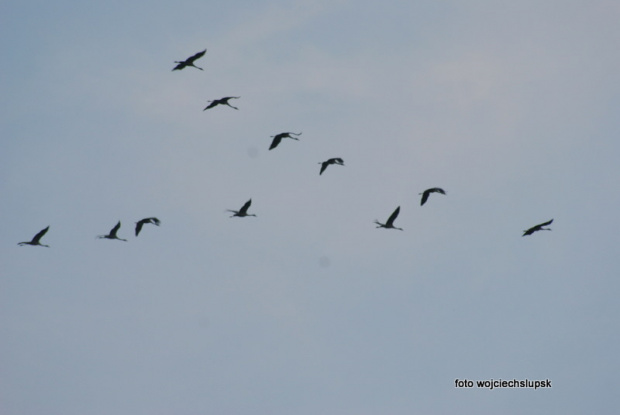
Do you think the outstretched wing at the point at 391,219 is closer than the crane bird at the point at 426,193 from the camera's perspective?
No

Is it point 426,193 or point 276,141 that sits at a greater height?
point 276,141

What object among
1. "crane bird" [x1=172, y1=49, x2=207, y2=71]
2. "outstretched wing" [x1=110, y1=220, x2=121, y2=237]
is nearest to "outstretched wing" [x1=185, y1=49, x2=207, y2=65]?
"crane bird" [x1=172, y1=49, x2=207, y2=71]

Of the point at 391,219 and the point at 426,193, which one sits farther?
the point at 391,219

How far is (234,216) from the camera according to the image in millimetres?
73875

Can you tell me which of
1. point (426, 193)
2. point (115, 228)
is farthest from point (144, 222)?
point (426, 193)

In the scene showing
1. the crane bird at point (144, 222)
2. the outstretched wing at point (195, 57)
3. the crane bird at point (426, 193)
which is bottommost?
the crane bird at point (144, 222)

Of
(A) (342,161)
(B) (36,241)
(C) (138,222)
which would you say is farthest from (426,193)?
(B) (36,241)

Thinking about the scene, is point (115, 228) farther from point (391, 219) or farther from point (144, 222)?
point (391, 219)

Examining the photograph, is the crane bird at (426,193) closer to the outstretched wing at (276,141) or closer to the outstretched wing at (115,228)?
the outstretched wing at (276,141)

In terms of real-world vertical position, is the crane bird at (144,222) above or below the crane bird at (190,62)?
below

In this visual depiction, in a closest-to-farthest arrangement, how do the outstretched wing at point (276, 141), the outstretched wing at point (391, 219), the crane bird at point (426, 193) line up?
the crane bird at point (426, 193) < the outstretched wing at point (276, 141) < the outstretched wing at point (391, 219)

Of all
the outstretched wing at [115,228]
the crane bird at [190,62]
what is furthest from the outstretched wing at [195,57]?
the outstretched wing at [115,228]

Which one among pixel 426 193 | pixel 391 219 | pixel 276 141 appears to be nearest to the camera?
pixel 426 193

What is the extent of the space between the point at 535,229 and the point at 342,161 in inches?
479
